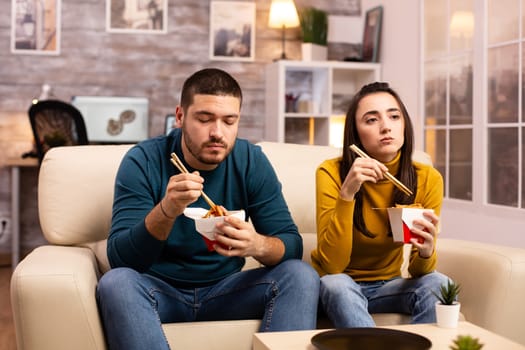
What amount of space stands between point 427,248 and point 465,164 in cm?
257

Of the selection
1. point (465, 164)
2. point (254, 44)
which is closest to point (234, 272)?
point (465, 164)

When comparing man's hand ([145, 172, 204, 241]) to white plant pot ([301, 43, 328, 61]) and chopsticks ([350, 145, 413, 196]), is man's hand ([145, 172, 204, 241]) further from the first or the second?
white plant pot ([301, 43, 328, 61])

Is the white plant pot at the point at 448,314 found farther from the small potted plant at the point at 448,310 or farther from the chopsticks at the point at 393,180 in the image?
the chopsticks at the point at 393,180

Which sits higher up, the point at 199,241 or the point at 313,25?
the point at 313,25

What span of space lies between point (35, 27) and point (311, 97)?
7.10ft

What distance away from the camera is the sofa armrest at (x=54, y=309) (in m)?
1.85

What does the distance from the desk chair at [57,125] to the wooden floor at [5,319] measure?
36.9 inches

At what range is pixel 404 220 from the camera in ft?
6.42

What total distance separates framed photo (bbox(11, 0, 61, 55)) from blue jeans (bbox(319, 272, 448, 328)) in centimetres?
412

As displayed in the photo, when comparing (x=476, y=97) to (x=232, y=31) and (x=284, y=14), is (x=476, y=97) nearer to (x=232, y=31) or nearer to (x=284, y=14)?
(x=284, y=14)

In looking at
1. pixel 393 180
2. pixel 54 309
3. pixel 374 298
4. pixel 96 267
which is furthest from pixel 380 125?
pixel 54 309

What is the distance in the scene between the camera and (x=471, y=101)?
4.45m

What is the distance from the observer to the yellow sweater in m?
2.21

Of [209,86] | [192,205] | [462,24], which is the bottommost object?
[192,205]
